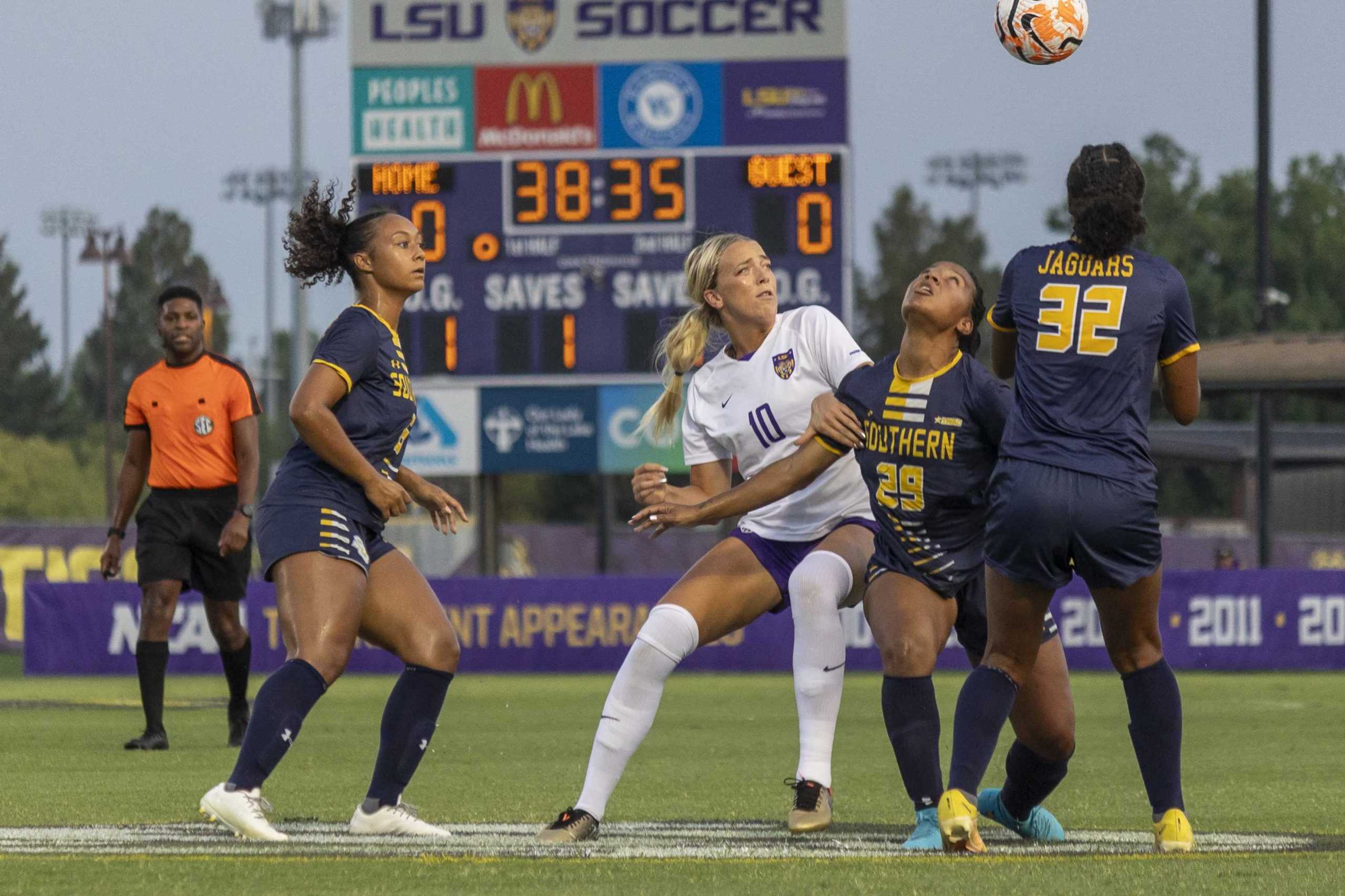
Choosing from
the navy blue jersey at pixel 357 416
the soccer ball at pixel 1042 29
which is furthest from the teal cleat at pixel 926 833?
the soccer ball at pixel 1042 29

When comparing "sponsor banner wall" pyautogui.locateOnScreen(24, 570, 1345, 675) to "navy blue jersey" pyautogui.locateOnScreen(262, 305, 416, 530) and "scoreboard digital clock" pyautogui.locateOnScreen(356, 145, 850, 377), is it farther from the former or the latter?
"navy blue jersey" pyautogui.locateOnScreen(262, 305, 416, 530)

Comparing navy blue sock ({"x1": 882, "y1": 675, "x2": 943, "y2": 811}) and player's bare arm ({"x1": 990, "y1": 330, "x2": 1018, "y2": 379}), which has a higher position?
player's bare arm ({"x1": 990, "y1": 330, "x2": 1018, "y2": 379})

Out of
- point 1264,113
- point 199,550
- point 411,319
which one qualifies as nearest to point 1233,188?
point 1264,113

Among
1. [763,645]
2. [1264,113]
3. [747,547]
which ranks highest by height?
[1264,113]

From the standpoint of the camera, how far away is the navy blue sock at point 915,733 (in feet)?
19.6

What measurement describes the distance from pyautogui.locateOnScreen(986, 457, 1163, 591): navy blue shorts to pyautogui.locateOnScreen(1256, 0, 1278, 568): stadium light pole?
1794 centimetres

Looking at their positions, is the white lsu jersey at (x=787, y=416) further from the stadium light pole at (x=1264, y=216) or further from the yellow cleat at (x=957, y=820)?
the stadium light pole at (x=1264, y=216)

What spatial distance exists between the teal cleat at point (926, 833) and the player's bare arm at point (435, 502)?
1.66 metres

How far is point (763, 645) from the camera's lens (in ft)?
62.0

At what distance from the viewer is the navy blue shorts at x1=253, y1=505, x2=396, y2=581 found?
6.04 m

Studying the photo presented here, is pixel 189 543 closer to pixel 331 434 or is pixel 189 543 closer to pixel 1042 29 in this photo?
pixel 331 434

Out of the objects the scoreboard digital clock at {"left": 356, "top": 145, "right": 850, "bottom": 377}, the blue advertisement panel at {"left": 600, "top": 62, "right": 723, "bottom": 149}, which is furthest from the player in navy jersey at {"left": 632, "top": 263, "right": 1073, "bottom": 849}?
the blue advertisement panel at {"left": 600, "top": 62, "right": 723, "bottom": 149}

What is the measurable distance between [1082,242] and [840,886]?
1.88m

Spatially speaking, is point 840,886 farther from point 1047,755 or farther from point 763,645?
point 763,645
